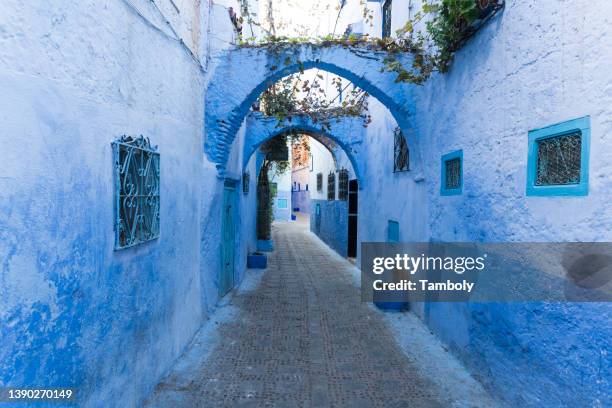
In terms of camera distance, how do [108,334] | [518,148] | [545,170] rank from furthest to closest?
[518,148] → [545,170] → [108,334]

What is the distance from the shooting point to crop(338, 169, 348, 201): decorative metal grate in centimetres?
1208

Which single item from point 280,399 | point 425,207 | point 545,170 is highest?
point 545,170

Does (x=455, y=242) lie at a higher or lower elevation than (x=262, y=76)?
lower

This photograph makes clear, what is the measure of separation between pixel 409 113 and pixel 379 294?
115 inches

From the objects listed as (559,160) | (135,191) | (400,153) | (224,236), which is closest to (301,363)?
(135,191)

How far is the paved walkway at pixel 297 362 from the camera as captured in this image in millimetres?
3516

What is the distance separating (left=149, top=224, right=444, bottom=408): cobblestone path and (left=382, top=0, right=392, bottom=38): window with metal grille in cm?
490

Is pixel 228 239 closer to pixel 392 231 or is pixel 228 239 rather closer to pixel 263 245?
pixel 392 231

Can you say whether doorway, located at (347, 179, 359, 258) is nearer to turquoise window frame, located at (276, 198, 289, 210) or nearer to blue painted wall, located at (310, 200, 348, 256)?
blue painted wall, located at (310, 200, 348, 256)

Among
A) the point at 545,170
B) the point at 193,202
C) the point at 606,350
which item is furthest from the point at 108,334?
the point at 545,170

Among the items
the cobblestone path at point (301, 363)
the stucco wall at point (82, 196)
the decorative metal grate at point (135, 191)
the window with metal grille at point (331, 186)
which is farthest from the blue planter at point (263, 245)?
the decorative metal grate at point (135, 191)

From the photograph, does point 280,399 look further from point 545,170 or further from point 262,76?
point 262,76

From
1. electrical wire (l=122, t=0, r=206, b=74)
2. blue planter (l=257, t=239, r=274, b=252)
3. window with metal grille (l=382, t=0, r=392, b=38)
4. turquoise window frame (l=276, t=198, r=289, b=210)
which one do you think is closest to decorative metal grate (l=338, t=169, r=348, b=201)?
blue planter (l=257, t=239, r=274, b=252)

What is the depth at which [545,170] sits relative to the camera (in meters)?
2.85
